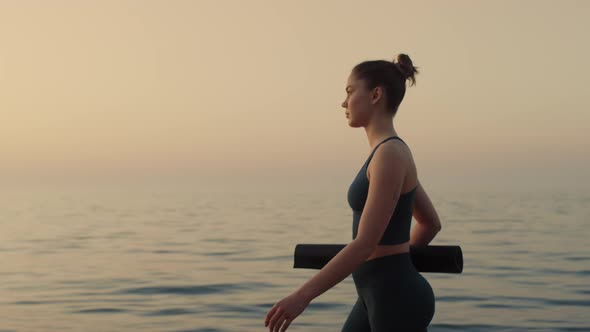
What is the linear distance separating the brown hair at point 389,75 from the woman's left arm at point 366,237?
23cm

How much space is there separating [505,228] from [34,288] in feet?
56.1

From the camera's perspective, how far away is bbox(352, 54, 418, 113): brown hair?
129 inches

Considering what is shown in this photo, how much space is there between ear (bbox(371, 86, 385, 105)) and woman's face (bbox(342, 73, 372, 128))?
1cm

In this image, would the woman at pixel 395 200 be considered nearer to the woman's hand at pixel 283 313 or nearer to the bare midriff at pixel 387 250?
the bare midriff at pixel 387 250

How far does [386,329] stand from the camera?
329 centimetres

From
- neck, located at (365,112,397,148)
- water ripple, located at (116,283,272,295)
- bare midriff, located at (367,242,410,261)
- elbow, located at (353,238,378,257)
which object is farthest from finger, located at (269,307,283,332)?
water ripple, located at (116,283,272,295)

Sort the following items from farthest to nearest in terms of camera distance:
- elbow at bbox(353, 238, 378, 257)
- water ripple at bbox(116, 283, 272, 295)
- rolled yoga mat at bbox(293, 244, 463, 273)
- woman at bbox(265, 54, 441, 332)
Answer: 1. water ripple at bbox(116, 283, 272, 295)
2. rolled yoga mat at bbox(293, 244, 463, 273)
3. woman at bbox(265, 54, 441, 332)
4. elbow at bbox(353, 238, 378, 257)

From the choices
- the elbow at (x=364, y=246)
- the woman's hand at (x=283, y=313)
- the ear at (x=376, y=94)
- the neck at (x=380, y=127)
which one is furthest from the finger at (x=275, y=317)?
the ear at (x=376, y=94)

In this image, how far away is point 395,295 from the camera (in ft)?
10.8

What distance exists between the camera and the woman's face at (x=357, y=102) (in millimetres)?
3271

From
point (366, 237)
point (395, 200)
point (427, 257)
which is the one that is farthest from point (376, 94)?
point (427, 257)

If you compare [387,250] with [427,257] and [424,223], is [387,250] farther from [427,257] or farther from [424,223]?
[424,223]

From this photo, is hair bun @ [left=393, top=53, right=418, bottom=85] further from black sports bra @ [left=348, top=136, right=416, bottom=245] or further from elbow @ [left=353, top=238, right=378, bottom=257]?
elbow @ [left=353, top=238, right=378, bottom=257]

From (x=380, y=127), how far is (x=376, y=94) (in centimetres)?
12
